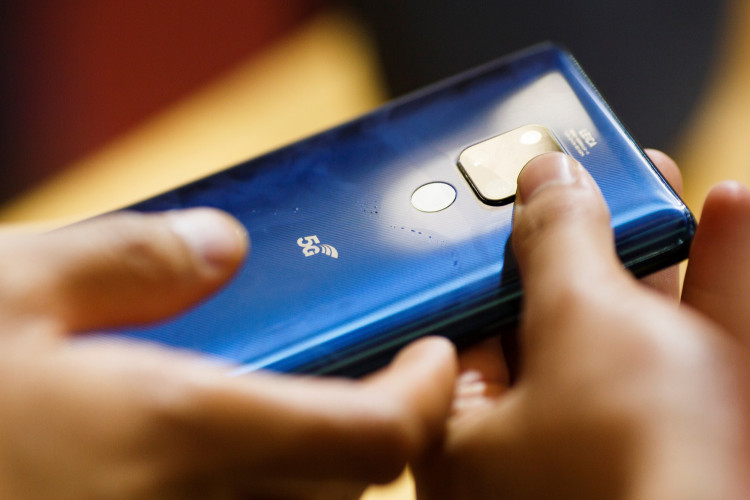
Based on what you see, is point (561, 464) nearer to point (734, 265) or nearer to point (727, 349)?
point (727, 349)

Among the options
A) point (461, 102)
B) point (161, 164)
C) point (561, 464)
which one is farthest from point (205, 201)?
point (161, 164)

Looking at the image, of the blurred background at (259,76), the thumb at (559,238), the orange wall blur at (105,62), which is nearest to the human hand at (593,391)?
the thumb at (559,238)

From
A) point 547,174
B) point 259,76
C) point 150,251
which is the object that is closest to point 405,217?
point 547,174

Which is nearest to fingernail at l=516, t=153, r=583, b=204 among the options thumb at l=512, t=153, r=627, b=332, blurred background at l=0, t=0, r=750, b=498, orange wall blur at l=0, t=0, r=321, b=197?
thumb at l=512, t=153, r=627, b=332

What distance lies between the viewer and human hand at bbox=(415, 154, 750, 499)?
0.34 metres

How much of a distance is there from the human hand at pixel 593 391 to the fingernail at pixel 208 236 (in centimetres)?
19

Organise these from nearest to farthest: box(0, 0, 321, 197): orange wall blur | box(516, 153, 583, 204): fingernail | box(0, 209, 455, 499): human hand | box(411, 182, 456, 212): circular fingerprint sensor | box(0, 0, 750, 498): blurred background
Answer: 1. box(0, 209, 455, 499): human hand
2. box(516, 153, 583, 204): fingernail
3. box(411, 182, 456, 212): circular fingerprint sensor
4. box(0, 0, 750, 498): blurred background
5. box(0, 0, 321, 197): orange wall blur

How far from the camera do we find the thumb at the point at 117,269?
0.33 meters

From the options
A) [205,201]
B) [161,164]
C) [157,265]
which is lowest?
[157,265]

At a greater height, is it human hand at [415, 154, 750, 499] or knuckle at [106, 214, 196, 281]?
knuckle at [106, 214, 196, 281]

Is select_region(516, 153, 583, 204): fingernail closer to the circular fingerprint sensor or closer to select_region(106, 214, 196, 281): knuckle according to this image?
the circular fingerprint sensor

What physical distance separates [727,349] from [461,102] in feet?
1.07

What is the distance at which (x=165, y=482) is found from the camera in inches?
11.9

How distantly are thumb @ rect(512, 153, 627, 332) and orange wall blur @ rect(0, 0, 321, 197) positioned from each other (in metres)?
0.82
